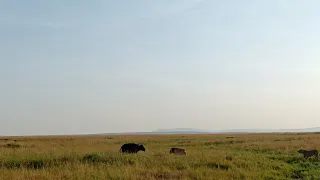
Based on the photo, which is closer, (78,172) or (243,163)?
(78,172)

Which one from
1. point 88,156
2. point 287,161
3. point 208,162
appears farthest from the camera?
point 287,161

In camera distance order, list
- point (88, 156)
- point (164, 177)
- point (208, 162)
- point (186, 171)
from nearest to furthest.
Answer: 1. point (164, 177)
2. point (186, 171)
3. point (208, 162)
4. point (88, 156)

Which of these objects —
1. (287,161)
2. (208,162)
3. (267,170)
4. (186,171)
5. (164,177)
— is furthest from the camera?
(287,161)

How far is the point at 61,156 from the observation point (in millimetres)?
17031

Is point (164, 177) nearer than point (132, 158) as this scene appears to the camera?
Yes

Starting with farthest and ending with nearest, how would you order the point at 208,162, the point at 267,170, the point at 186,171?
the point at 208,162
the point at 267,170
the point at 186,171

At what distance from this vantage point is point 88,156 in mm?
17188

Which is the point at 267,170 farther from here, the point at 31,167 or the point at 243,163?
the point at 31,167

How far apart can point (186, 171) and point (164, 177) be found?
124cm

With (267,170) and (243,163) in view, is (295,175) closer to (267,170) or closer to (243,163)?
(267,170)

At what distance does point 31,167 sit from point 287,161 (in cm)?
1226

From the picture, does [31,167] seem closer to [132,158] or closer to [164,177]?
[132,158]

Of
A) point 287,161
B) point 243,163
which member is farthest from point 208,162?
point 287,161

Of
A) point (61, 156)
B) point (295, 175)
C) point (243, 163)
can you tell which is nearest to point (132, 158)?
point (61, 156)
